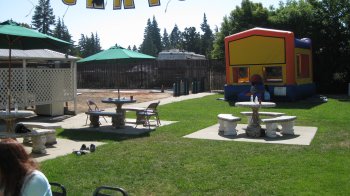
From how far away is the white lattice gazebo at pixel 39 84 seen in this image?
507 inches

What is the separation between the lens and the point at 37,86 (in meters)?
13.7

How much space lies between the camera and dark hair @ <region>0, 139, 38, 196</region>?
266 cm

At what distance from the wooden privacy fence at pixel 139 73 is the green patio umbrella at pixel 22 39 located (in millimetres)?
19814

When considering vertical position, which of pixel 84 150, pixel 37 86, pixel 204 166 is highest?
pixel 37 86

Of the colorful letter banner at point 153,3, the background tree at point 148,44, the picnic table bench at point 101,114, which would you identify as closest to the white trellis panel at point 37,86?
the picnic table bench at point 101,114

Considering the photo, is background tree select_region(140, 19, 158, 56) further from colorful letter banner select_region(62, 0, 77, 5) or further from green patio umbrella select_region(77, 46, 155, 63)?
colorful letter banner select_region(62, 0, 77, 5)

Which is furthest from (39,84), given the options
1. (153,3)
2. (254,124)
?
(254,124)

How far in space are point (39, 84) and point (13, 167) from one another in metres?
11.6

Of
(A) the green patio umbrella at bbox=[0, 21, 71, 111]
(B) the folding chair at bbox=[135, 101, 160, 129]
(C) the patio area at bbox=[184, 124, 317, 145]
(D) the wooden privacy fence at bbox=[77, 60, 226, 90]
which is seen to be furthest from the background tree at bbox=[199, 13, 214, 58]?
(A) the green patio umbrella at bbox=[0, 21, 71, 111]

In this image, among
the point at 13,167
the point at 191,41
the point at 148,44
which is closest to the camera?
the point at 13,167

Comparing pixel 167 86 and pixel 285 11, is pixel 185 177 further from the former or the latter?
pixel 167 86

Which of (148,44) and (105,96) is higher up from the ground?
(148,44)

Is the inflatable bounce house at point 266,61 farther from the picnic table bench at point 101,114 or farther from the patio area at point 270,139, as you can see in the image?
the picnic table bench at point 101,114

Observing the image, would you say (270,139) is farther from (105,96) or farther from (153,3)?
(105,96)
